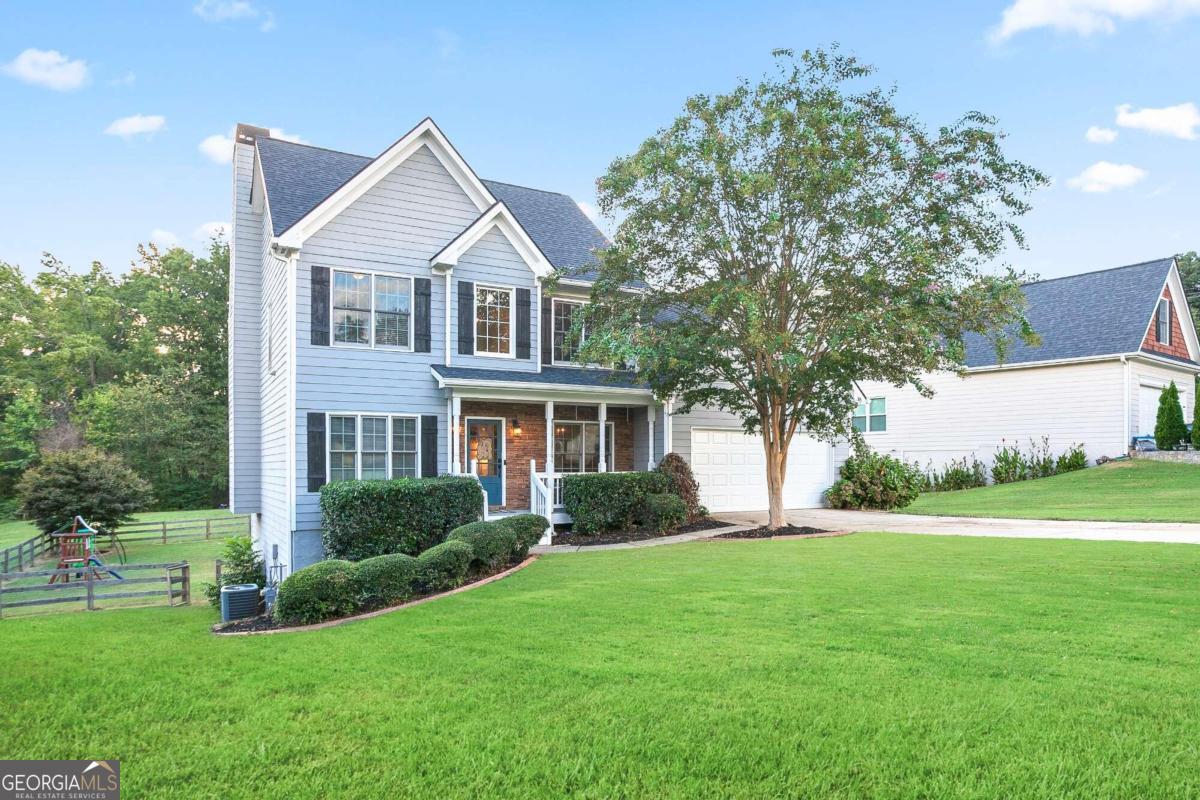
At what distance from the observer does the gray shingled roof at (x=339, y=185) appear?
48.0ft

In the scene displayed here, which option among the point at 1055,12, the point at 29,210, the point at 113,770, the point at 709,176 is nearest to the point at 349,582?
the point at 113,770

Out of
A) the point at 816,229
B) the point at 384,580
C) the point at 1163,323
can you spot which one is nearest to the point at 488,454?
the point at 384,580

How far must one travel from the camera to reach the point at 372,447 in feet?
45.6

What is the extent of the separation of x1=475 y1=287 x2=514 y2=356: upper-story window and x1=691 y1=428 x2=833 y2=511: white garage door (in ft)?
18.6

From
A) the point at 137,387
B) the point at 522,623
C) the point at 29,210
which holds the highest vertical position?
the point at 29,210

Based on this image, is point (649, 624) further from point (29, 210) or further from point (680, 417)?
point (29, 210)

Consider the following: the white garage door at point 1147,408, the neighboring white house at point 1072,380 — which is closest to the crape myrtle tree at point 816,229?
the neighboring white house at point 1072,380

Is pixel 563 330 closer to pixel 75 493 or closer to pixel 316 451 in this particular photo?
pixel 316 451

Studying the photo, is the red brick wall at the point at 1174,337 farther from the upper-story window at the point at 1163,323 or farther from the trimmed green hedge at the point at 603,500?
the trimmed green hedge at the point at 603,500

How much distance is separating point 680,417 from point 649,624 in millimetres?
11866

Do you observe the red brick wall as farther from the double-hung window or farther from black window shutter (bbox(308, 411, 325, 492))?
black window shutter (bbox(308, 411, 325, 492))

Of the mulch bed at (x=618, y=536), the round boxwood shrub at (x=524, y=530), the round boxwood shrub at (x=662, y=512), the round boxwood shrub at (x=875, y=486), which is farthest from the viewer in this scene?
the round boxwood shrub at (x=875, y=486)

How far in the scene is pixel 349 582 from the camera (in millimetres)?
7926

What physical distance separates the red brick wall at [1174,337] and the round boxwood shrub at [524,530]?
74.9 feet
